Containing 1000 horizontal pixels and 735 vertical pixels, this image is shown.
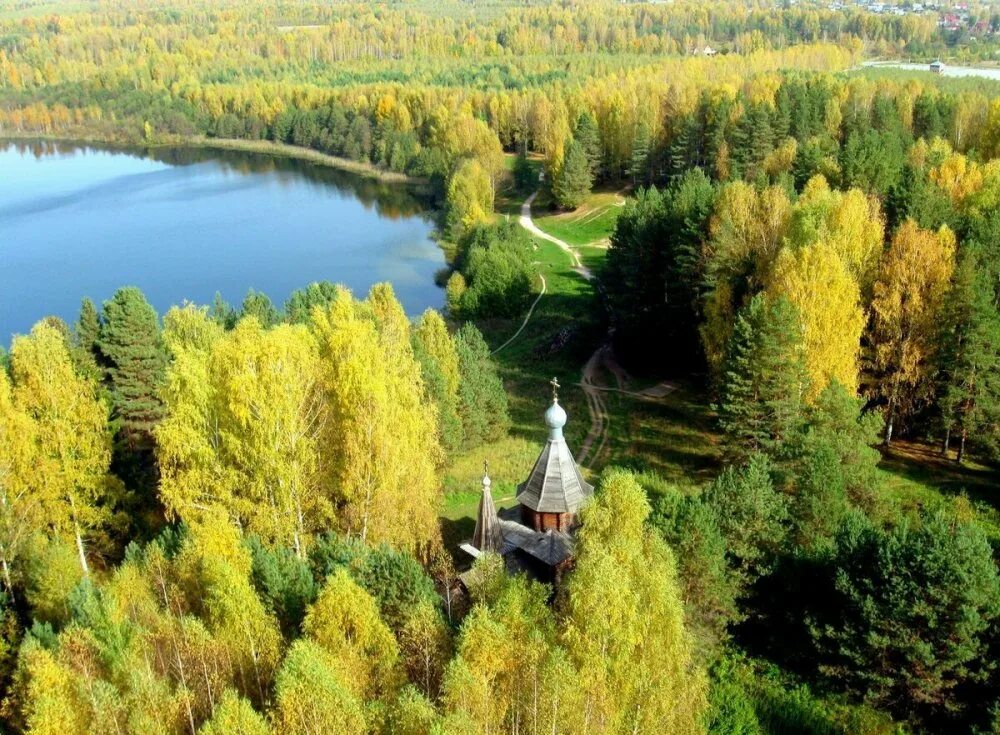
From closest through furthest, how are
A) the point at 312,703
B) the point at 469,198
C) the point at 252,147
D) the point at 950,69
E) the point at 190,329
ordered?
the point at 312,703 → the point at 190,329 → the point at 469,198 → the point at 950,69 → the point at 252,147

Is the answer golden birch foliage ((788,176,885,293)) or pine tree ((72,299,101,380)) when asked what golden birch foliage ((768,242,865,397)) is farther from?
pine tree ((72,299,101,380))

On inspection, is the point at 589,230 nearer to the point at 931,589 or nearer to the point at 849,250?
the point at 849,250

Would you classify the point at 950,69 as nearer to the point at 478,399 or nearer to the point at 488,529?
the point at 478,399

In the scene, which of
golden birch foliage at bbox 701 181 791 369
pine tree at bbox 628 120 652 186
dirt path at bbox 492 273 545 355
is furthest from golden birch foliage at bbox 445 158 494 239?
golden birch foliage at bbox 701 181 791 369

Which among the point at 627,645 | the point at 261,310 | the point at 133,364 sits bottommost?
the point at 261,310

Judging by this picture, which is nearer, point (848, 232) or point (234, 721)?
point (234, 721)

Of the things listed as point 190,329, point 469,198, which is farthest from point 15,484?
point 469,198

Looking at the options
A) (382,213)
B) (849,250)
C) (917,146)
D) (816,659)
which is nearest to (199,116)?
(382,213)

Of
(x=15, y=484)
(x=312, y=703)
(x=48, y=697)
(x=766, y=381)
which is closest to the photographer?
(x=312, y=703)
